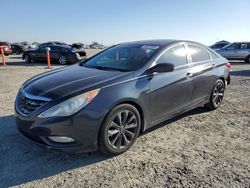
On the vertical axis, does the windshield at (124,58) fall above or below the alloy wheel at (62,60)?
above

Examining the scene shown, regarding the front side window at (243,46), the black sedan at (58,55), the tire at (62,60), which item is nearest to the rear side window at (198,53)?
the black sedan at (58,55)

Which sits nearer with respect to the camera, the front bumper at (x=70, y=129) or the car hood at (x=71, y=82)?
the front bumper at (x=70, y=129)

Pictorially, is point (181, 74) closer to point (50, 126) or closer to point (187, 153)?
point (187, 153)

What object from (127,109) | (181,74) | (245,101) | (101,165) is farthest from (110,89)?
(245,101)

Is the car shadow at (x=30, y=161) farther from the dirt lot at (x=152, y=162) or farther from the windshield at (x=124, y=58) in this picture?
the windshield at (x=124, y=58)

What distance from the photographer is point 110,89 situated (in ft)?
11.0

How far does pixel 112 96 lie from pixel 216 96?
3204 mm

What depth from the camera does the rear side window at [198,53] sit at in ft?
16.1

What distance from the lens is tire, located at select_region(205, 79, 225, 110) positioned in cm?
A: 549

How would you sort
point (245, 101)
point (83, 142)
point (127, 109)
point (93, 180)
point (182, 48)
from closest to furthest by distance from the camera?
1. point (93, 180)
2. point (83, 142)
3. point (127, 109)
4. point (182, 48)
5. point (245, 101)

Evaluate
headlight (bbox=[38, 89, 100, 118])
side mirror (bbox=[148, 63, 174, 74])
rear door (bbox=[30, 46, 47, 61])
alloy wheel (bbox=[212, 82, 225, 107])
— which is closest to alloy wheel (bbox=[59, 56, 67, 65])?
rear door (bbox=[30, 46, 47, 61])

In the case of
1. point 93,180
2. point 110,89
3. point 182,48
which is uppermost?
point 182,48

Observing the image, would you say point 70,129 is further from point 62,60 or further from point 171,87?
point 62,60

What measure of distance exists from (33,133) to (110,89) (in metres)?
1.13
